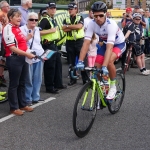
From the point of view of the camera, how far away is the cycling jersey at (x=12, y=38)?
6.21 meters

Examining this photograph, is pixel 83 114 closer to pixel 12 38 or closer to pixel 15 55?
→ pixel 15 55

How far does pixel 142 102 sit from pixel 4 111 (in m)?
2.79

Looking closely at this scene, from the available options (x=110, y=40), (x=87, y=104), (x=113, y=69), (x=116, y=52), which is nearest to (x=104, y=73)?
(x=87, y=104)

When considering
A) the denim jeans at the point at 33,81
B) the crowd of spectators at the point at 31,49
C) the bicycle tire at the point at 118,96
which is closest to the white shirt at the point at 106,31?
the crowd of spectators at the point at 31,49

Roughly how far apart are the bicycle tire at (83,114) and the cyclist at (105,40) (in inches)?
14.8

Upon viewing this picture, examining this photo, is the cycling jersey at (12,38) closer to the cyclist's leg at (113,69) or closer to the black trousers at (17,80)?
the black trousers at (17,80)

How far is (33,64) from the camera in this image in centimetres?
737

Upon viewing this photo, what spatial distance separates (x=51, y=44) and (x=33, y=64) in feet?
3.54

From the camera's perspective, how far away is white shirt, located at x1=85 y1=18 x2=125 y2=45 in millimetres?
5945

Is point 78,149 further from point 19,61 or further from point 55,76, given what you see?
point 55,76

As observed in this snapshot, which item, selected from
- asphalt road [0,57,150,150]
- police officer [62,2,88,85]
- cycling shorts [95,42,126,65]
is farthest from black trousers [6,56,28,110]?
police officer [62,2,88,85]

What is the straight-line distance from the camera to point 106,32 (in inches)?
239

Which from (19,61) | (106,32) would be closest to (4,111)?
(19,61)

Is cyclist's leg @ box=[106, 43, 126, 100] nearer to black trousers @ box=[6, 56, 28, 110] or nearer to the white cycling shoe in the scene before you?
the white cycling shoe
